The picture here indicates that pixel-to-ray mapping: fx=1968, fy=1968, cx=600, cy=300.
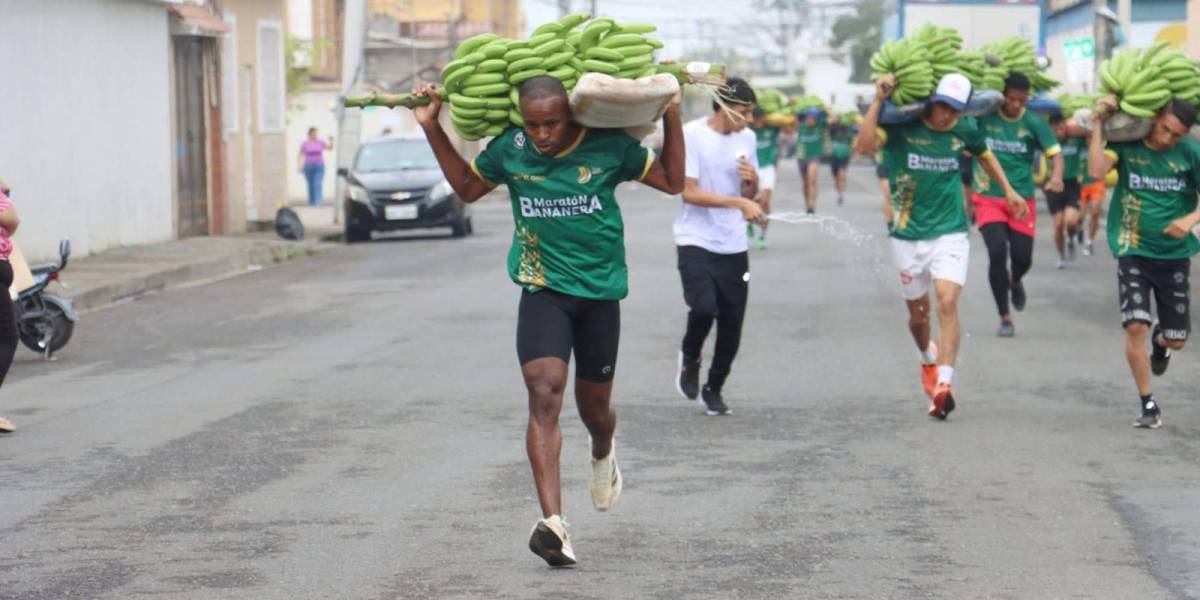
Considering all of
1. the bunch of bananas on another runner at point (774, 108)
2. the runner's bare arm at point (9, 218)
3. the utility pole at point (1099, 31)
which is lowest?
the runner's bare arm at point (9, 218)

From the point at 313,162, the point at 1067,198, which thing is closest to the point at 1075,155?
the point at 1067,198

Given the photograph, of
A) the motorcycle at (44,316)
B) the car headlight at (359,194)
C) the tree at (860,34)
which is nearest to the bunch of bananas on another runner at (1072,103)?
the motorcycle at (44,316)

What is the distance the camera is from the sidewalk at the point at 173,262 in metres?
19.2

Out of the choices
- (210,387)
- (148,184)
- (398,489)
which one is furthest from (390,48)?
(398,489)

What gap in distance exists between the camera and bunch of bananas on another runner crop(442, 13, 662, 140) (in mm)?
6855

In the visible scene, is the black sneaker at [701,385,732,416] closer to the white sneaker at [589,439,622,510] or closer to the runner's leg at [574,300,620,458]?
the white sneaker at [589,439,622,510]

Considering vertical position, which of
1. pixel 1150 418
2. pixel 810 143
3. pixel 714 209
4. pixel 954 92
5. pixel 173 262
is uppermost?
pixel 954 92

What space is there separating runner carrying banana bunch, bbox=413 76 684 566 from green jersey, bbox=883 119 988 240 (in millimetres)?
3881

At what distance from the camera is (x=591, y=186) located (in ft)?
22.7

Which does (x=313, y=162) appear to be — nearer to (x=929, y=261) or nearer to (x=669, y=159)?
(x=929, y=261)

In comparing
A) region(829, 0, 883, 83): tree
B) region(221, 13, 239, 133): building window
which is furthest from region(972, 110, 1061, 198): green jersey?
region(829, 0, 883, 83): tree

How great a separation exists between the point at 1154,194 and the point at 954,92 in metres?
1.17

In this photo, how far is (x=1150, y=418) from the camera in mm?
10195

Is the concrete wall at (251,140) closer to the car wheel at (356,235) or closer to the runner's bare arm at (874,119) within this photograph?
the car wheel at (356,235)
